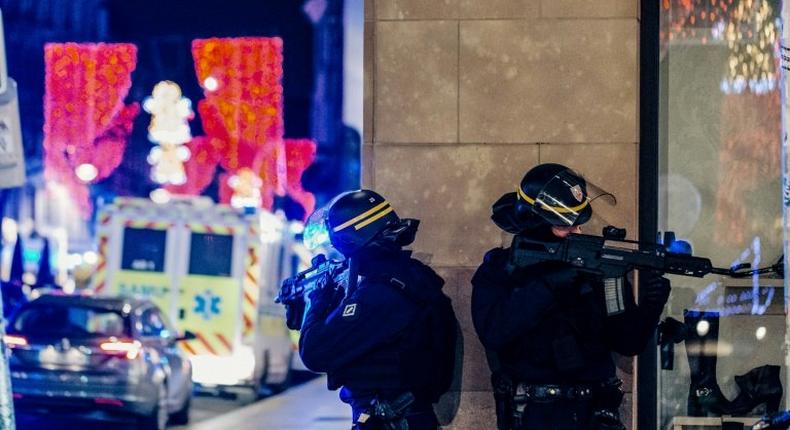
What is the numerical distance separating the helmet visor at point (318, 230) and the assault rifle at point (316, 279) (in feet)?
0.25

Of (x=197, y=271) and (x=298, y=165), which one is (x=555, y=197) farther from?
(x=298, y=165)

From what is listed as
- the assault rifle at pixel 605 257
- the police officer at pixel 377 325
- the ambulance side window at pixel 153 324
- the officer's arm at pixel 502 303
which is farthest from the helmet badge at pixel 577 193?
the ambulance side window at pixel 153 324

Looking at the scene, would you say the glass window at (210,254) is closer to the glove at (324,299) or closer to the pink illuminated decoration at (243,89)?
the pink illuminated decoration at (243,89)

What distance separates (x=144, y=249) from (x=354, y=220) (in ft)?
32.7

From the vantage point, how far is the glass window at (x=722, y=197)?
5188 millimetres

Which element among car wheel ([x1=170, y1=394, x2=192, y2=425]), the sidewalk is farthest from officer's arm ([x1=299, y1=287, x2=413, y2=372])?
car wheel ([x1=170, y1=394, x2=192, y2=425])

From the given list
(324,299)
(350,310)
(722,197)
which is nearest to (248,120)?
(722,197)

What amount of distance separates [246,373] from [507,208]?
987 centimetres

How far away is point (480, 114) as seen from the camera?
521 cm

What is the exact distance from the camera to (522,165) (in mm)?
5160

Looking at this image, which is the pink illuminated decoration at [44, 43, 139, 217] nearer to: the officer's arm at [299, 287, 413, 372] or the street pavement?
the street pavement

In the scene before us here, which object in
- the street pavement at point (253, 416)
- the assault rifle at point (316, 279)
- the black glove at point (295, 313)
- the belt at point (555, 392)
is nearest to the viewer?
the belt at point (555, 392)

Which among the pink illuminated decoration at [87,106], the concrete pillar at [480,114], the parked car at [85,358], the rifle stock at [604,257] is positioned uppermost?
the pink illuminated decoration at [87,106]

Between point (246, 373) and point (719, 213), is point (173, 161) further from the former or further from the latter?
point (719, 213)
